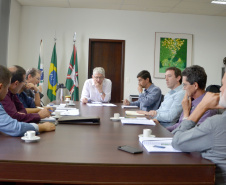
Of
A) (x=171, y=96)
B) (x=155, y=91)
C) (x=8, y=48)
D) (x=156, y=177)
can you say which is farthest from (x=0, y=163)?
(x=8, y=48)

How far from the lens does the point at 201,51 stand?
6227 mm

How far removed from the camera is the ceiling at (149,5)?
5344 mm

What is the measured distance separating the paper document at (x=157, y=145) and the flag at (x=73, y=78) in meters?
4.40

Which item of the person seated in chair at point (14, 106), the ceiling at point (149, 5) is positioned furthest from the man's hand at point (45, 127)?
the ceiling at point (149, 5)

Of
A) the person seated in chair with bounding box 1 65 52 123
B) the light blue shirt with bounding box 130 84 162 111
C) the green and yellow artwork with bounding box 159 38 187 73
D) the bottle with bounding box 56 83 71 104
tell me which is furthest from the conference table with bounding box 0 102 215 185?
the green and yellow artwork with bounding box 159 38 187 73

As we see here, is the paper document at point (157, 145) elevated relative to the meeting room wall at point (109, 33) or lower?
lower

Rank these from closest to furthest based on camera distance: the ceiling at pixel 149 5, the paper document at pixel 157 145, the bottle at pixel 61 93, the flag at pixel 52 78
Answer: the paper document at pixel 157 145
the bottle at pixel 61 93
the ceiling at pixel 149 5
the flag at pixel 52 78

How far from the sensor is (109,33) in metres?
6.00

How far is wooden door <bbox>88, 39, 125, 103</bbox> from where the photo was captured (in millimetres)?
6090

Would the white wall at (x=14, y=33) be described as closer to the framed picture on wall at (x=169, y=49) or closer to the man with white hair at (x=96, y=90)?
the man with white hair at (x=96, y=90)

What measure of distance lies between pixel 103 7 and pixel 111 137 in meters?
4.70

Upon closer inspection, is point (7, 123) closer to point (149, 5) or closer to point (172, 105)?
point (172, 105)

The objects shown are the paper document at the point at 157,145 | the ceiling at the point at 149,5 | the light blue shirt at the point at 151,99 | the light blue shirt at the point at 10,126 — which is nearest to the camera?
the paper document at the point at 157,145

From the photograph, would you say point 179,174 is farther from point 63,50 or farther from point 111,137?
point 63,50
